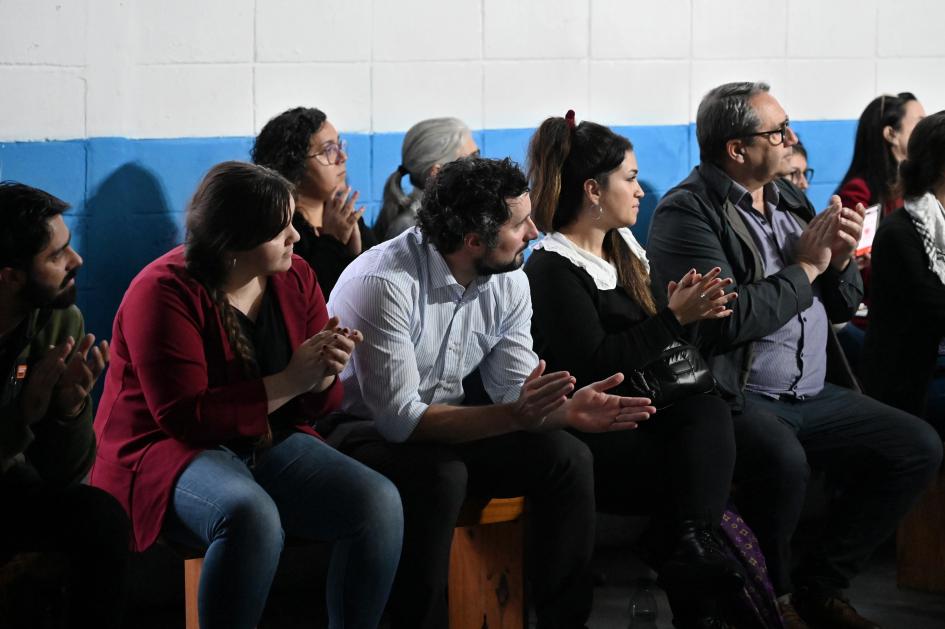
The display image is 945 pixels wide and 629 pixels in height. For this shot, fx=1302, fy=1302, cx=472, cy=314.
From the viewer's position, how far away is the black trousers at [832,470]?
3227 millimetres

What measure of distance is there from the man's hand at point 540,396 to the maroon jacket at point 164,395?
55 cm

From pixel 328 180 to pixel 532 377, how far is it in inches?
45.3

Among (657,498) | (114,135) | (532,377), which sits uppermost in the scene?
(114,135)

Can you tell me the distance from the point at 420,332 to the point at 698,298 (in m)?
0.69

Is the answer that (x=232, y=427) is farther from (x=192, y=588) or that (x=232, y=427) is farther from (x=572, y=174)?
(x=572, y=174)

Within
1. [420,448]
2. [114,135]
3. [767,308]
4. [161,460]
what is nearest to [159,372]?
[161,460]

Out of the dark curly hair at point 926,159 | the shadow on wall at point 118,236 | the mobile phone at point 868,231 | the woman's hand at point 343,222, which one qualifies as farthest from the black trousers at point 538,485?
the mobile phone at point 868,231

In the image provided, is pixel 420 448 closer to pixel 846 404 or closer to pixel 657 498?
pixel 657 498

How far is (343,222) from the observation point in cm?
355

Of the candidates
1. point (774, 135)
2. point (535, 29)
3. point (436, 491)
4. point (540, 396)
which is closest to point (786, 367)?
point (774, 135)

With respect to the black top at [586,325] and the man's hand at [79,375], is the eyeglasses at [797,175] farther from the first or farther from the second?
the man's hand at [79,375]

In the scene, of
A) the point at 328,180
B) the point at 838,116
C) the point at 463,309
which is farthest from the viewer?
the point at 838,116

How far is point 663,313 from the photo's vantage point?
3.13 metres

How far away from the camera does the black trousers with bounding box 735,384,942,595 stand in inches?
127
